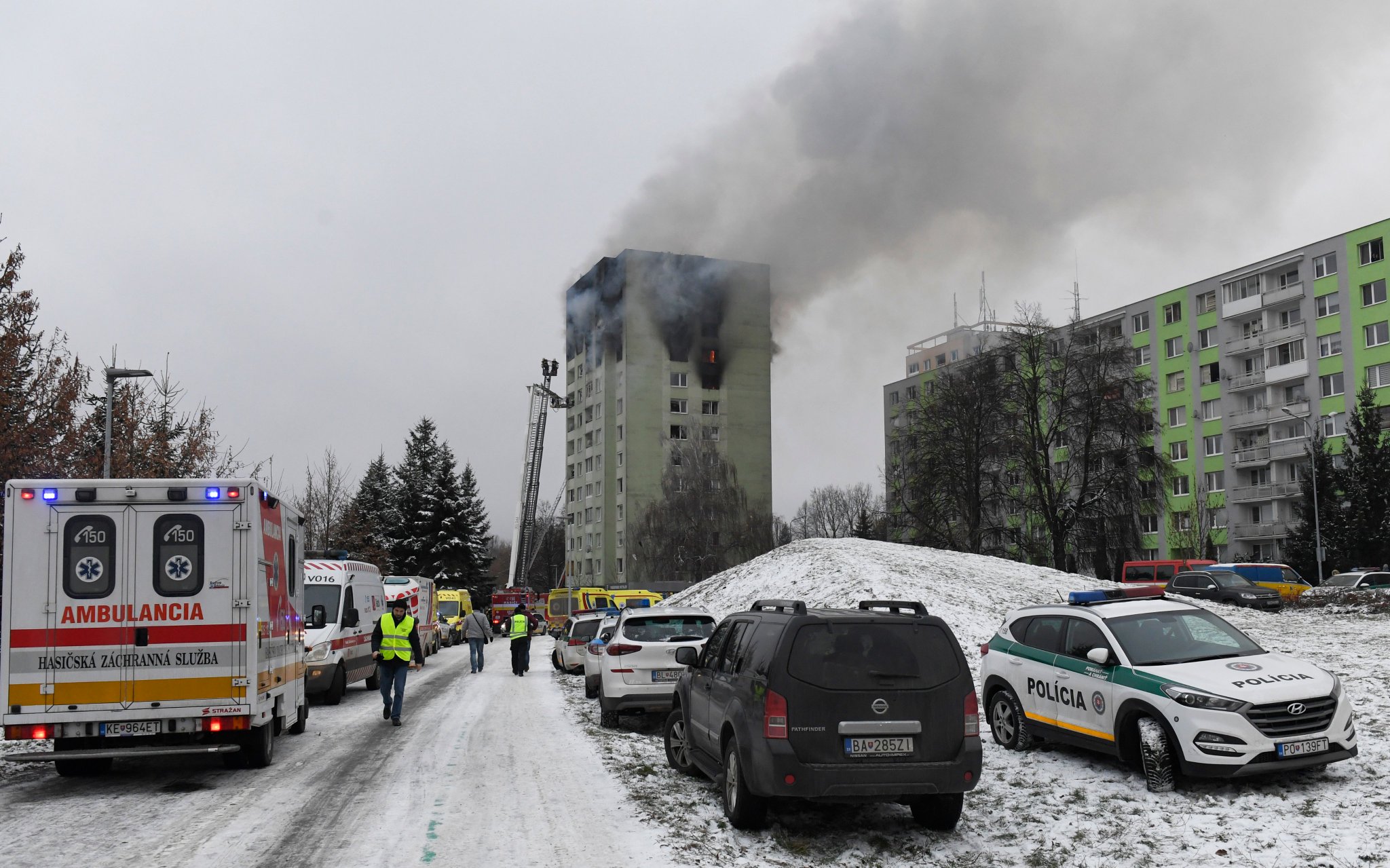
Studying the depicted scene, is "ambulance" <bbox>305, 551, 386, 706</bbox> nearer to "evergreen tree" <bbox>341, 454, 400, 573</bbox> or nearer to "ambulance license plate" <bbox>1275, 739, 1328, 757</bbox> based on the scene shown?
"ambulance license plate" <bbox>1275, 739, 1328, 757</bbox>

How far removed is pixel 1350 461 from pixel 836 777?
5654 centimetres

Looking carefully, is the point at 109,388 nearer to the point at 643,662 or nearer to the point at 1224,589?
the point at 643,662

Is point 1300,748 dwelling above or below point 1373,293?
below

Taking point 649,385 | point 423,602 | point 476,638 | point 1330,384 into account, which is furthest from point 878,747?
point 649,385

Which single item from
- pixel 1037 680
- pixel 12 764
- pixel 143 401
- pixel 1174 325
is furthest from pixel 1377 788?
pixel 1174 325

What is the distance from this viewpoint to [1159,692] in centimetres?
883

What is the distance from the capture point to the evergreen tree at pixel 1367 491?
52312 mm

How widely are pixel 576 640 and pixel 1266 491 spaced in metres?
56.5

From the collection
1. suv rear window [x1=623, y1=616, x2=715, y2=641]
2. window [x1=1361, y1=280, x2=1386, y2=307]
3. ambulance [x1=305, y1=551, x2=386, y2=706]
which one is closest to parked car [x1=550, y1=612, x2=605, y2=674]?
ambulance [x1=305, y1=551, x2=386, y2=706]

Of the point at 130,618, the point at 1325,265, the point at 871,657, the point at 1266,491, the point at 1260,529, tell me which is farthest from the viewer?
the point at 1260,529

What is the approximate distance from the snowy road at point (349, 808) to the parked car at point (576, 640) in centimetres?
798

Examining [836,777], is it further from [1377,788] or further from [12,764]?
[12,764]

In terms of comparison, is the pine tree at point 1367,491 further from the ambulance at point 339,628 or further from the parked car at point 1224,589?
the ambulance at point 339,628

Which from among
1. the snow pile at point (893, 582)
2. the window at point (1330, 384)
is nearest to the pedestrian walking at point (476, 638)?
the snow pile at point (893, 582)
